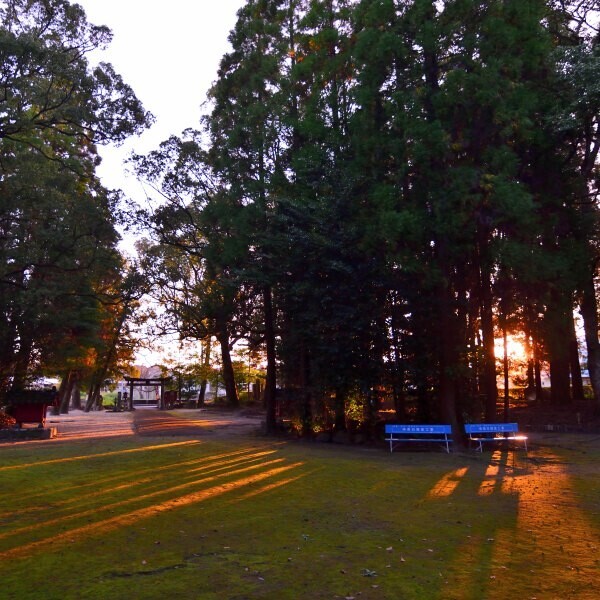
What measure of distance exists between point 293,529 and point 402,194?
863 centimetres

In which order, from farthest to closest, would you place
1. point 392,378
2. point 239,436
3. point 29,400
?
point 29,400 < point 239,436 < point 392,378

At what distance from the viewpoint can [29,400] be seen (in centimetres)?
1795

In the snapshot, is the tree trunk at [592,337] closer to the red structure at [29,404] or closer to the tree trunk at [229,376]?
the red structure at [29,404]

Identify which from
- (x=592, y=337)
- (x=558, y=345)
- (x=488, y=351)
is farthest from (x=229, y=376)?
(x=488, y=351)

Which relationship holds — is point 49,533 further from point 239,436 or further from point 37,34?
point 37,34

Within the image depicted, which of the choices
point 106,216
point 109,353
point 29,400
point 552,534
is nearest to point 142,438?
point 29,400

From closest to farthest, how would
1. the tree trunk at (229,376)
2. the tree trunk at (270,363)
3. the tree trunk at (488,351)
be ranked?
the tree trunk at (488,351) < the tree trunk at (270,363) < the tree trunk at (229,376)

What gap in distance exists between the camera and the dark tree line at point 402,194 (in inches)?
475

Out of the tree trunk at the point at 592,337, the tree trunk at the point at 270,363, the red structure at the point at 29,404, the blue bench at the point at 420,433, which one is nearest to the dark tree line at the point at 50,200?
the red structure at the point at 29,404

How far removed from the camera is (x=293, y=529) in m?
5.73

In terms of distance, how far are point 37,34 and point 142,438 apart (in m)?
10.3

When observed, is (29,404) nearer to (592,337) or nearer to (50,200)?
(50,200)

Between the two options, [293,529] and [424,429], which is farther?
[424,429]

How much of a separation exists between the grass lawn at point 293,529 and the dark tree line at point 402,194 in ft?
11.6
